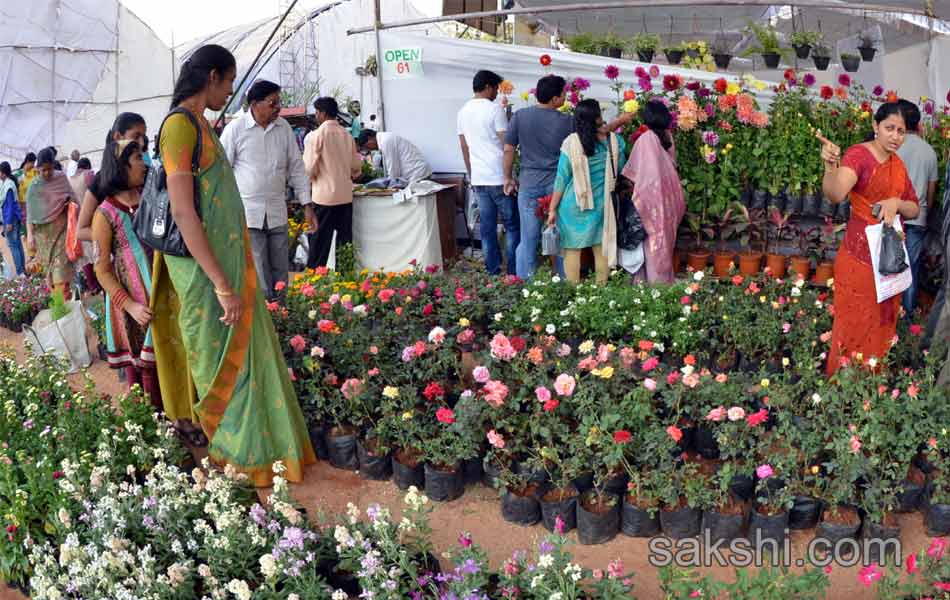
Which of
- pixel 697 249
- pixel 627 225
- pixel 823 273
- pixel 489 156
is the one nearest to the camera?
pixel 627 225

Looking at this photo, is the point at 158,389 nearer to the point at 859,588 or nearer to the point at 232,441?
the point at 232,441

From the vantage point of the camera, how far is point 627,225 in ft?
19.6

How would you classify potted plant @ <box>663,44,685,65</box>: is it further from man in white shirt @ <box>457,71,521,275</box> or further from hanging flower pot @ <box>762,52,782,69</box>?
man in white shirt @ <box>457,71,521,275</box>

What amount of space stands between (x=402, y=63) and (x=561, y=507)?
5.71 meters

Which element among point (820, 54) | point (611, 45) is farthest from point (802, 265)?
point (611, 45)

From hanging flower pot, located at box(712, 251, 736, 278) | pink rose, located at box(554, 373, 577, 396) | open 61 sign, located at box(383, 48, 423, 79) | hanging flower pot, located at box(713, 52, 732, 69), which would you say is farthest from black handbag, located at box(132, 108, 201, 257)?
hanging flower pot, located at box(713, 52, 732, 69)

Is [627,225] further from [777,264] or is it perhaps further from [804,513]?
[804,513]

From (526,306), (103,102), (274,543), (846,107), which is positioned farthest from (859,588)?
(103,102)

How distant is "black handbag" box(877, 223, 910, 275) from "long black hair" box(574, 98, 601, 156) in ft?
7.15

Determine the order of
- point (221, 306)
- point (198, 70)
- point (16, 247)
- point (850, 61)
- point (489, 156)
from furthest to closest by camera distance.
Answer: point (16, 247)
point (850, 61)
point (489, 156)
point (221, 306)
point (198, 70)

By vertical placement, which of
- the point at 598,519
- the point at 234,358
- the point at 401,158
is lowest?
the point at 598,519

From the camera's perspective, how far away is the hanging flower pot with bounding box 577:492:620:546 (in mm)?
3375

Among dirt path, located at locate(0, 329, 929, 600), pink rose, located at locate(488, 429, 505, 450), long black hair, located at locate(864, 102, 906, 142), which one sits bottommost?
dirt path, located at locate(0, 329, 929, 600)

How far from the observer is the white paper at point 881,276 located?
397cm
